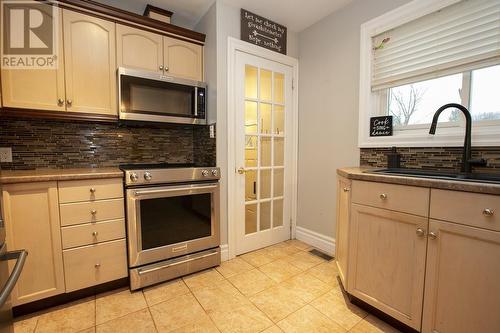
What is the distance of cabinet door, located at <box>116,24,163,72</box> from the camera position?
Result: 1.84m

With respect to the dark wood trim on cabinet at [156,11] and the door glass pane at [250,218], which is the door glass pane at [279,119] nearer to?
the door glass pane at [250,218]

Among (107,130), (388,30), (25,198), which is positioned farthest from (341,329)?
(107,130)

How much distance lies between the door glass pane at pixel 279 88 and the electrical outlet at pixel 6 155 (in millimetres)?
2330

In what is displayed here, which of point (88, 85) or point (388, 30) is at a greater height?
point (388, 30)

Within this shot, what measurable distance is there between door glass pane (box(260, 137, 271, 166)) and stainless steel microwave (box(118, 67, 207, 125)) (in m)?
0.65

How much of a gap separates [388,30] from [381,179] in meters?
1.33

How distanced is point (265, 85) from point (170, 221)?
1626 millimetres

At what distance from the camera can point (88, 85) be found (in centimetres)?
175

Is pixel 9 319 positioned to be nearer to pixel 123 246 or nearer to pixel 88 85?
pixel 123 246

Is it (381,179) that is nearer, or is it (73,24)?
(381,179)

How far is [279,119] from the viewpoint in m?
2.51

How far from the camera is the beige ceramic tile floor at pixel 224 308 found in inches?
53.2

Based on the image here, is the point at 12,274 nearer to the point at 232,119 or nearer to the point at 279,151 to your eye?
the point at 232,119

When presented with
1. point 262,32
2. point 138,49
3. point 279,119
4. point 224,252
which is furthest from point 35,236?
point 262,32
